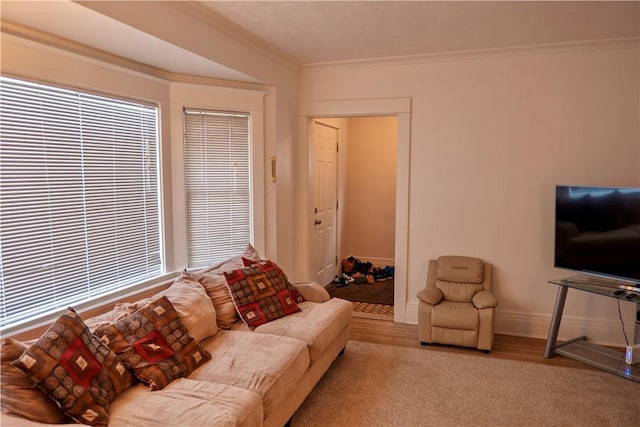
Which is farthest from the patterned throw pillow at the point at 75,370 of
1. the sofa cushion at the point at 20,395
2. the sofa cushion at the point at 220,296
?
the sofa cushion at the point at 220,296

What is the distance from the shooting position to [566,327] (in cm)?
391

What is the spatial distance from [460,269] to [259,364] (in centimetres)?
230

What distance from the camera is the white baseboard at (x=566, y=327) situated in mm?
3781

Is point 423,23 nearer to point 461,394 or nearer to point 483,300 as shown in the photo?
point 483,300

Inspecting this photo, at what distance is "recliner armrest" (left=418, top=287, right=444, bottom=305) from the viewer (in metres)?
3.75

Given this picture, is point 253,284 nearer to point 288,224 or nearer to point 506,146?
point 288,224

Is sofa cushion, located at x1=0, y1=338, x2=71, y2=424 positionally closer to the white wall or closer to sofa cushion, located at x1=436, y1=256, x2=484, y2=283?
sofa cushion, located at x1=436, y1=256, x2=484, y2=283

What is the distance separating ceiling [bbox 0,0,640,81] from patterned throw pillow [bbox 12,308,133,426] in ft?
5.16

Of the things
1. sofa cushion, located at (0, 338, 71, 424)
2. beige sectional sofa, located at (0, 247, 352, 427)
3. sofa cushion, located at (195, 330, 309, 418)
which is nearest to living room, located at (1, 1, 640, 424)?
beige sectional sofa, located at (0, 247, 352, 427)

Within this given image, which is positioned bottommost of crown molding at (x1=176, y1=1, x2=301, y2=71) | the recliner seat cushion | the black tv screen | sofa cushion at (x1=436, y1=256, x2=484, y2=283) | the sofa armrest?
the recliner seat cushion

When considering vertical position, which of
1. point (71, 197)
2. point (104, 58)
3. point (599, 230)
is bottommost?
point (599, 230)

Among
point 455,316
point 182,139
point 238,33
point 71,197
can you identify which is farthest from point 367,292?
point 71,197

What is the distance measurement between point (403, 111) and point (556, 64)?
54.1 inches

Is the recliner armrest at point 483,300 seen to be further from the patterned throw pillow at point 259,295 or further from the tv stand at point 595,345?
the patterned throw pillow at point 259,295
